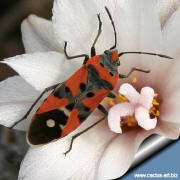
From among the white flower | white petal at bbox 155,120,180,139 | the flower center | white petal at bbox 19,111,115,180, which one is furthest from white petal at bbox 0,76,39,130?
white petal at bbox 155,120,180,139

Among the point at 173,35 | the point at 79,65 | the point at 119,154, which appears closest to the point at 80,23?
the point at 79,65

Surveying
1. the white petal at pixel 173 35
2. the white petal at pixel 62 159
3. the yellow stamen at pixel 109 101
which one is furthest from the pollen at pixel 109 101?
the white petal at pixel 173 35

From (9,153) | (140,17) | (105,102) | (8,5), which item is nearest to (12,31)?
(8,5)

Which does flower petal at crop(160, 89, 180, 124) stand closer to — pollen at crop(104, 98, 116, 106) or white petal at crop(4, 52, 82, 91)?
pollen at crop(104, 98, 116, 106)

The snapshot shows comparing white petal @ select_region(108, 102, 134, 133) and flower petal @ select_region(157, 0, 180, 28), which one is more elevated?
flower petal @ select_region(157, 0, 180, 28)

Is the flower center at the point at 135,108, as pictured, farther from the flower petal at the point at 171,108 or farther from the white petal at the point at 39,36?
the white petal at the point at 39,36
